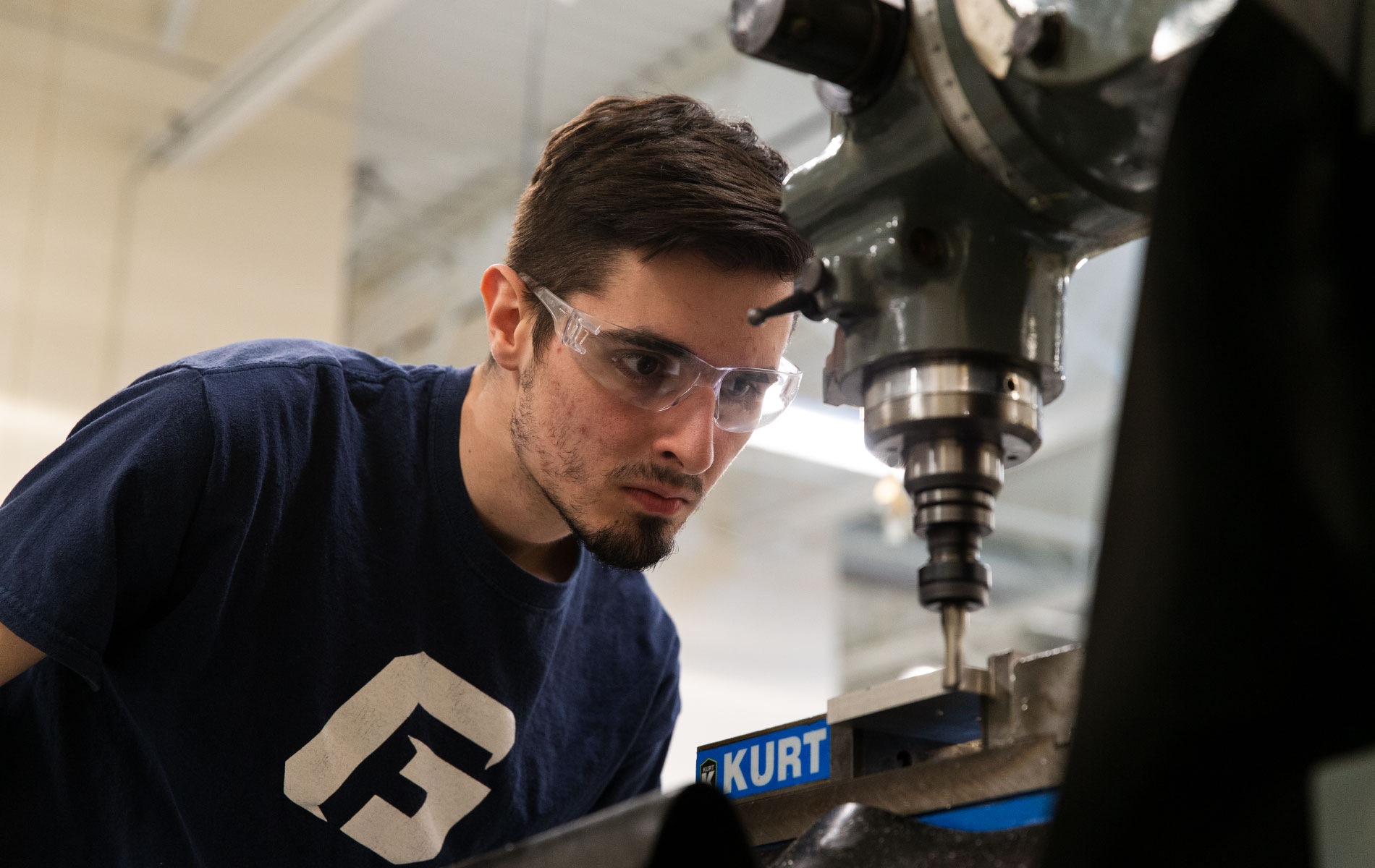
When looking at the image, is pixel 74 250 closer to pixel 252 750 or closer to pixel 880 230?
pixel 252 750

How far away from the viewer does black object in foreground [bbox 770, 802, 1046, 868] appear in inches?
25.9

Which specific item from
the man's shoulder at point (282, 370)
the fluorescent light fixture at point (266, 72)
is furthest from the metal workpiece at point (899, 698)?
the fluorescent light fixture at point (266, 72)

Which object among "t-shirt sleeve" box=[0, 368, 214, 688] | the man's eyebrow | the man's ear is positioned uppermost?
the man's ear

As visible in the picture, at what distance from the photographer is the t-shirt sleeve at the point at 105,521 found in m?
1.08

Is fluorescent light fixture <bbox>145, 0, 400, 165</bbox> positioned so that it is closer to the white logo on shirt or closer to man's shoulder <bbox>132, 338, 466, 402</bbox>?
man's shoulder <bbox>132, 338, 466, 402</bbox>

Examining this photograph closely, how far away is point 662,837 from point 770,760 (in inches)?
15.4

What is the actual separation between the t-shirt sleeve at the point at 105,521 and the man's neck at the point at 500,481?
0.31m

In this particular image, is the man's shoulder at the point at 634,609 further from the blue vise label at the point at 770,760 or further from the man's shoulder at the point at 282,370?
the blue vise label at the point at 770,760

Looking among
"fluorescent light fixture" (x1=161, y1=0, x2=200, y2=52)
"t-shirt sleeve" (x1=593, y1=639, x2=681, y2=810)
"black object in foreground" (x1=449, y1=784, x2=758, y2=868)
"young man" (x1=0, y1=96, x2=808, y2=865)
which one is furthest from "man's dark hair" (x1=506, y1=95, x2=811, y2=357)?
"fluorescent light fixture" (x1=161, y1=0, x2=200, y2=52)

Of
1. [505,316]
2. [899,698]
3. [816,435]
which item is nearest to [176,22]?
[816,435]

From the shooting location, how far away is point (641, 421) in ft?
4.48

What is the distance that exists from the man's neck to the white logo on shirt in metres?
0.17

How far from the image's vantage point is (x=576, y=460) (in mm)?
1394

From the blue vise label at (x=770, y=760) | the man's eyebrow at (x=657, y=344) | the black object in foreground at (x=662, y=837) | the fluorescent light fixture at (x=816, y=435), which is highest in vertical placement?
the fluorescent light fixture at (x=816, y=435)
